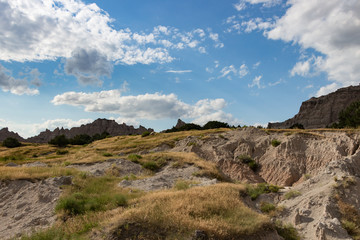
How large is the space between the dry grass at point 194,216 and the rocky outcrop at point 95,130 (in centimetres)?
13926

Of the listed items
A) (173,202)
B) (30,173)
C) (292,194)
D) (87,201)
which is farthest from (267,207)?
(30,173)

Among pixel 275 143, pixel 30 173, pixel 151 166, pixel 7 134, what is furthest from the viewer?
pixel 7 134

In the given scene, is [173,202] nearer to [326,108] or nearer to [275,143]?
[275,143]

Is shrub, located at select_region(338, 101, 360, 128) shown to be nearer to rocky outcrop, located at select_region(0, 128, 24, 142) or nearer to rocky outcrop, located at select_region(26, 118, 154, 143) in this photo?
rocky outcrop, located at select_region(26, 118, 154, 143)

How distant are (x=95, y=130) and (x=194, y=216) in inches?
5911

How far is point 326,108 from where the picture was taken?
128 metres

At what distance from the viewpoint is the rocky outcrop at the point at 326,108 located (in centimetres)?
12450

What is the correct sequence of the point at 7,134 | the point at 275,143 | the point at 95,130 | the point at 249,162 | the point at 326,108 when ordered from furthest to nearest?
the point at 95,130
the point at 7,134
the point at 326,108
the point at 275,143
the point at 249,162

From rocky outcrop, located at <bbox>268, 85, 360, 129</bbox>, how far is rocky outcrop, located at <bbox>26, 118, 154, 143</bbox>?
82182 millimetres

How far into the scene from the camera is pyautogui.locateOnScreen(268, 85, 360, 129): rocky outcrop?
124500 mm

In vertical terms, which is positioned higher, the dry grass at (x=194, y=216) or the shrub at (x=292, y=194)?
the dry grass at (x=194, y=216)

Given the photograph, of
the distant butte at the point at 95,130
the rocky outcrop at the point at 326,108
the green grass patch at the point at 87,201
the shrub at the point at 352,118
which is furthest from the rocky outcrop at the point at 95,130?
the green grass patch at the point at 87,201

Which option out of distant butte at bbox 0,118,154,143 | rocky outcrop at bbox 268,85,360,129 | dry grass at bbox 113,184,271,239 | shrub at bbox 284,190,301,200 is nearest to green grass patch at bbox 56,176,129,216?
dry grass at bbox 113,184,271,239

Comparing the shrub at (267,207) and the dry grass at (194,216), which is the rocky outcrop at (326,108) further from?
the dry grass at (194,216)
